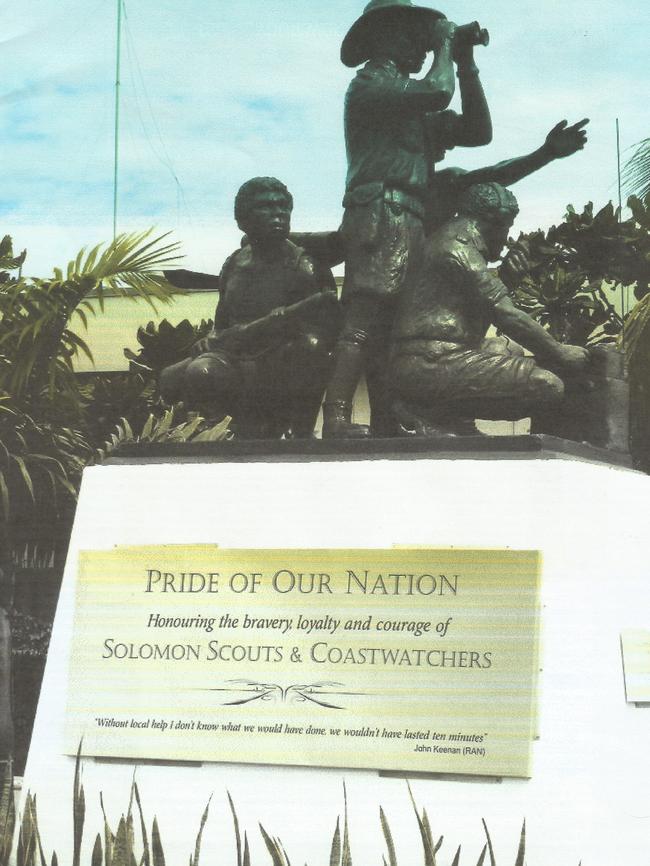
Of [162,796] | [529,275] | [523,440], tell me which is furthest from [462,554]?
[529,275]

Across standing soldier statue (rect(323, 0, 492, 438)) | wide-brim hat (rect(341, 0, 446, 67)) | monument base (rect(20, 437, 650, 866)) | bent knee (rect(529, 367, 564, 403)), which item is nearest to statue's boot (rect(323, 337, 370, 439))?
standing soldier statue (rect(323, 0, 492, 438))

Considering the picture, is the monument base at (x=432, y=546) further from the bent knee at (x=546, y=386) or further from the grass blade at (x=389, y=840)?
the bent knee at (x=546, y=386)

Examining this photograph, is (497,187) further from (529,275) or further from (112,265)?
(529,275)

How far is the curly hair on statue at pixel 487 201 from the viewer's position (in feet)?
26.3

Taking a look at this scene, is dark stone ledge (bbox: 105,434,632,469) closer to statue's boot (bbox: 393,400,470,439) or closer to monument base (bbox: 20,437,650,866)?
monument base (bbox: 20,437,650,866)

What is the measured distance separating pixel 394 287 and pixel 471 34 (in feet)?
4.03

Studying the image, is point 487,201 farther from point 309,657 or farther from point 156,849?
point 156,849

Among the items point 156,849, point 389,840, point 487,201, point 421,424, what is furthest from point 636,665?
point 487,201

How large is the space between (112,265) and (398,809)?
21.7 ft

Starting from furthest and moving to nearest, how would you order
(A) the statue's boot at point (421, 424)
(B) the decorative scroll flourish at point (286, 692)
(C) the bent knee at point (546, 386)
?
(A) the statue's boot at point (421, 424), (C) the bent knee at point (546, 386), (B) the decorative scroll flourish at point (286, 692)

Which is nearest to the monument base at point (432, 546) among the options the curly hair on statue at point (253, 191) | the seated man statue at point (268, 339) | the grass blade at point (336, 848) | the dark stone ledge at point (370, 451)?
the dark stone ledge at point (370, 451)

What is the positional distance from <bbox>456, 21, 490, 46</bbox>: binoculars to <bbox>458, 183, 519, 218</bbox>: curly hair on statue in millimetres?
673

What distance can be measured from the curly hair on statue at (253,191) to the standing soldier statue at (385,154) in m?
0.30

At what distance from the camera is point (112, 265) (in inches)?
496
